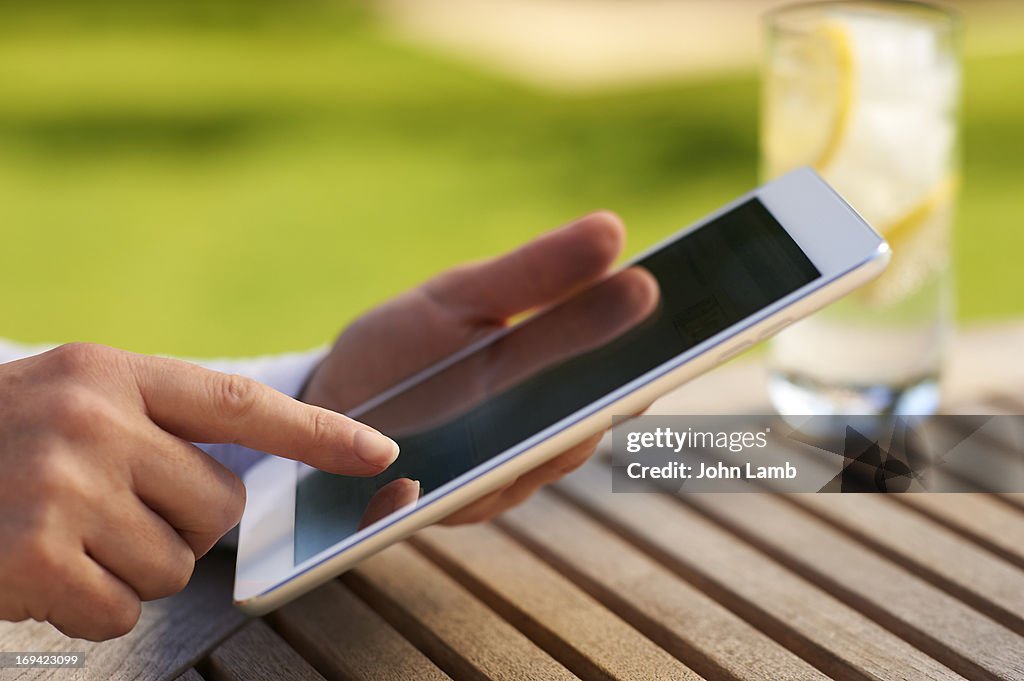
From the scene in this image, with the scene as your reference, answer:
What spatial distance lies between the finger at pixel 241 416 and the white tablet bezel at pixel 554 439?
0.05m

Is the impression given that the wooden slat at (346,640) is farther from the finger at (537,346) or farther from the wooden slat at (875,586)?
the wooden slat at (875,586)

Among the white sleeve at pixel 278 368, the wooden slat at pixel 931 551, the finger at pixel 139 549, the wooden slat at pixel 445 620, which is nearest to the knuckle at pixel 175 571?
the finger at pixel 139 549

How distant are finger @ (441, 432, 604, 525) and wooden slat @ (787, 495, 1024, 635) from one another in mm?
168

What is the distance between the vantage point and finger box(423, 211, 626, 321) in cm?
71

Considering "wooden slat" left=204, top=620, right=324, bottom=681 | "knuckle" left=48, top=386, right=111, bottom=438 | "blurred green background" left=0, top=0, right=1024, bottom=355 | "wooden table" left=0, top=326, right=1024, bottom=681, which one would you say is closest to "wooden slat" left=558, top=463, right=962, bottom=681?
"wooden table" left=0, top=326, right=1024, bottom=681

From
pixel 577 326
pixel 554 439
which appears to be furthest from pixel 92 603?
pixel 577 326

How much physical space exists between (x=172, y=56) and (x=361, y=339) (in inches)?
147

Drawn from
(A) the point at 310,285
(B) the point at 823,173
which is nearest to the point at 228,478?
(B) the point at 823,173

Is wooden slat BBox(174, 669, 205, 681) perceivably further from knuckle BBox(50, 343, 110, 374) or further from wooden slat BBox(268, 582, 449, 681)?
knuckle BBox(50, 343, 110, 374)

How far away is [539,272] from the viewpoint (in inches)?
28.4

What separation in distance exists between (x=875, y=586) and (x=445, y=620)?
0.24 m

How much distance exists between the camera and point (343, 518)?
540 millimetres

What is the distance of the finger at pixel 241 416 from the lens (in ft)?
1.56

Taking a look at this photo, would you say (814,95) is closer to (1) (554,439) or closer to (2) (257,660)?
(1) (554,439)
